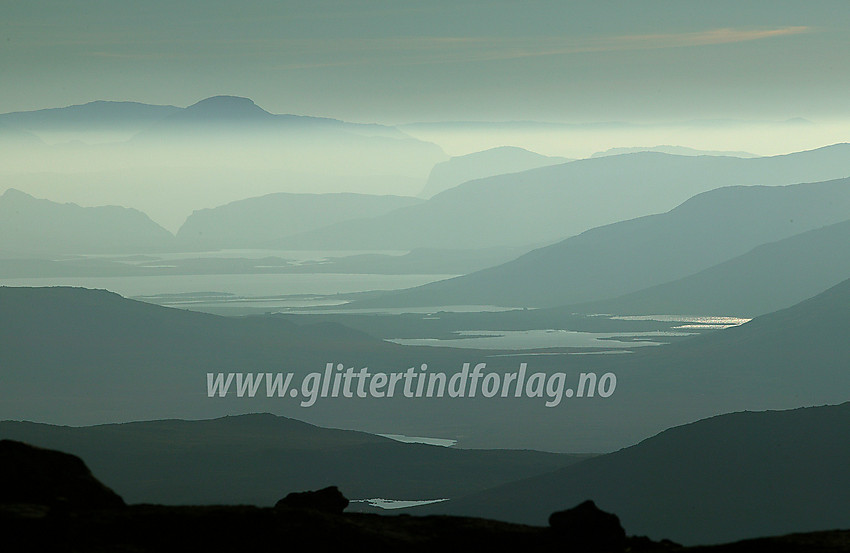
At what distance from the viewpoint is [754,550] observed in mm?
44812

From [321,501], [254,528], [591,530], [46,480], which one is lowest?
[254,528]

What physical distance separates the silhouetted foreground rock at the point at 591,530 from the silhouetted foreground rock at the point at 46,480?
1897cm

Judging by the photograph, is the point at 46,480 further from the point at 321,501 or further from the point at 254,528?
the point at 321,501

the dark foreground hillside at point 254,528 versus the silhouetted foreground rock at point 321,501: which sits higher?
the silhouetted foreground rock at point 321,501

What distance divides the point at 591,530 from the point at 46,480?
22.3 meters

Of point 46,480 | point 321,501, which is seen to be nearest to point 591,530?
point 321,501

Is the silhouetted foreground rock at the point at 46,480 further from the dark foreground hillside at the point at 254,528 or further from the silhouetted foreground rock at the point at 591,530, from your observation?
the silhouetted foreground rock at the point at 591,530

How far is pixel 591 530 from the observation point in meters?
49.2

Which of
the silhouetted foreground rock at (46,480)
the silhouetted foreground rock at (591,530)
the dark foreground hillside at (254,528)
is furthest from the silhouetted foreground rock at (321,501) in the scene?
the silhouetted foreground rock at (591,530)

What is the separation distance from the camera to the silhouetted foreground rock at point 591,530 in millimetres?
48844

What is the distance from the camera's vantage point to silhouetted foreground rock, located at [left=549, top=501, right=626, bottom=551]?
1923 inches

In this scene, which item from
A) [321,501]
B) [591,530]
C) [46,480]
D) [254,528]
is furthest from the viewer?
[321,501]

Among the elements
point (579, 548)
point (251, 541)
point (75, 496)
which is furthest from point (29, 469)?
point (579, 548)

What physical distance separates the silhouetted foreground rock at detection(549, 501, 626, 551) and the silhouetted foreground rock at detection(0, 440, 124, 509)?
18968mm
